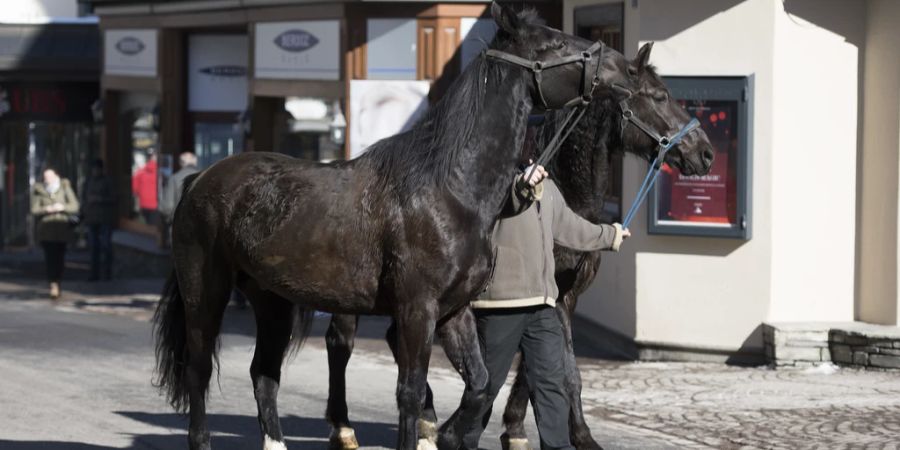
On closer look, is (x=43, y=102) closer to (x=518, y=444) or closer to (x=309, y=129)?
(x=309, y=129)

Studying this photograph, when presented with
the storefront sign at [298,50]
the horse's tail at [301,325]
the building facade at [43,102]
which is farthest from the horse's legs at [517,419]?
the building facade at [43,102]

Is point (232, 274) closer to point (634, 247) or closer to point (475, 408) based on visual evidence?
point (475, 408)

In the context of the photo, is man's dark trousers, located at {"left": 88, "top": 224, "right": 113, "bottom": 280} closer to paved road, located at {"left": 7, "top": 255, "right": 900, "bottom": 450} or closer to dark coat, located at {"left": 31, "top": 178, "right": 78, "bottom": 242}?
dark coat, located at {"left": 31, "top": 178, "right": 78, "bottom": 242}

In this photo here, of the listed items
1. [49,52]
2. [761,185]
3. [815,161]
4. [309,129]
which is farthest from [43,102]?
[815,161]

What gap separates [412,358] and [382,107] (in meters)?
9.92

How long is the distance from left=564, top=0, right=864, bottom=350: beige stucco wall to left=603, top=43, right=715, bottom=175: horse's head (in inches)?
173

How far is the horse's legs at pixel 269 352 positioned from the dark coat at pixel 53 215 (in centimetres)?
1225

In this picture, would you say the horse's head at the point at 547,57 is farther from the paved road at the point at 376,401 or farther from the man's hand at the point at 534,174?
the paved road at the point at 376,401

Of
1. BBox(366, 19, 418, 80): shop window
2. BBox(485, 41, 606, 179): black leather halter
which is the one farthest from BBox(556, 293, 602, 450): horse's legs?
BBox(366, 19, 418, 80): shop window

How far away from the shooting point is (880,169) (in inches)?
482

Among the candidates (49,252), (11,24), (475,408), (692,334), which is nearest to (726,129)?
(692,334)

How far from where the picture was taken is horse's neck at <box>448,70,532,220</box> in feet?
22.0

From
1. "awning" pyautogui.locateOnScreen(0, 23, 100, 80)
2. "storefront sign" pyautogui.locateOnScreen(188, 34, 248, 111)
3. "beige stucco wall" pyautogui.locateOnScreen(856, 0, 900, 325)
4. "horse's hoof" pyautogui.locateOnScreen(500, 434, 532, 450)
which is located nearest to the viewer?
"horse's hoof" pyautogui.locateOnScreen(500, 434, 532, 450)

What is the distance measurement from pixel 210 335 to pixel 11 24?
20.9 metres
